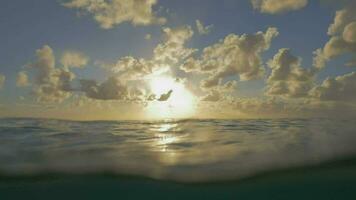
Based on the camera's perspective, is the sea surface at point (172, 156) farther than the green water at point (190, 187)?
No

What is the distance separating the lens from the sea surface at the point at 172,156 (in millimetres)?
14133

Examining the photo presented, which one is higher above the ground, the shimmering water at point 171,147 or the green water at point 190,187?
the shimmering water at point 171,147

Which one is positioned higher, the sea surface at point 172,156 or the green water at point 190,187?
the sea surface at point 172,156

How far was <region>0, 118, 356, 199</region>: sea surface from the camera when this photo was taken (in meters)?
14.1

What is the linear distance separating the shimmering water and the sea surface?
50mm

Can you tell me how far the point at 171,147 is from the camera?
45.5 ft

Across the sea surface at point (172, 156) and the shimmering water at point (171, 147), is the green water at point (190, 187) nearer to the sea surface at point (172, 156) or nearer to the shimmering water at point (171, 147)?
the sea surface at point (172, 156)

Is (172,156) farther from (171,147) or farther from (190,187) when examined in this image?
(190,187)

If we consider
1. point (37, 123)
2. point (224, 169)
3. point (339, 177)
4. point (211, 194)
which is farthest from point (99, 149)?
point (339, 177)

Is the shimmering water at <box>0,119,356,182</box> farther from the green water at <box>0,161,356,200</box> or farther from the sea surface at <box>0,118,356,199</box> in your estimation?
the green water at <box>0,161,356,200</box>

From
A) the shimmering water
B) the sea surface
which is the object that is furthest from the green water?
the shimmering water

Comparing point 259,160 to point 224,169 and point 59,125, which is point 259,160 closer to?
point 224,169

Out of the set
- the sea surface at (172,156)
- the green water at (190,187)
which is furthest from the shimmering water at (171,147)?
the green water at (190,187)

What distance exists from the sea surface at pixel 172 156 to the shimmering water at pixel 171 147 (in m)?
0.05
